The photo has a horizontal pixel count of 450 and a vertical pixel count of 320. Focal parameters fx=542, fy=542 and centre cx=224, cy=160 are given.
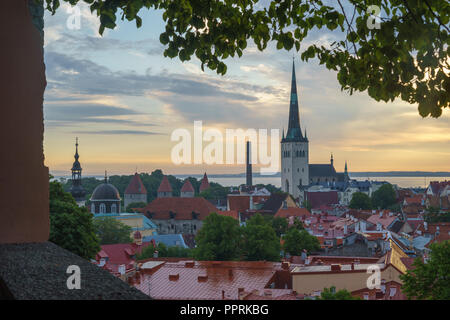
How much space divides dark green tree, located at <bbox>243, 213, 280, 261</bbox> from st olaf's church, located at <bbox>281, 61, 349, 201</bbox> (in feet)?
244

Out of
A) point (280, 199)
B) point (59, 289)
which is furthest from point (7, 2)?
point (280, 199)

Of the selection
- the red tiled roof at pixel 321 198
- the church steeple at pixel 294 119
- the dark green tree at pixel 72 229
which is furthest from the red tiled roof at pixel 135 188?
the dark green tree at pixel 72 229

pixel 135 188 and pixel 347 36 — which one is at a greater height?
pixel 347 36

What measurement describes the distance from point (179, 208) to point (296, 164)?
5561 cm

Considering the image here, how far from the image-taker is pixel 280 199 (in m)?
74.7

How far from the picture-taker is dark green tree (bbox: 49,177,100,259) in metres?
15.5

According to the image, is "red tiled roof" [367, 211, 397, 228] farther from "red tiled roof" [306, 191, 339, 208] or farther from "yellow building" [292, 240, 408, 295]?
"red tiled roof" [306, 191, 339, 208]

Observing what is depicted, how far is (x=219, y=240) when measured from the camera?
32438 mm

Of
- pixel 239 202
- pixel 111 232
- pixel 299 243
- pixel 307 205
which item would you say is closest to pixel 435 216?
pixel 299 243

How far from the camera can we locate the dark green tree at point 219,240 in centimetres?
3181

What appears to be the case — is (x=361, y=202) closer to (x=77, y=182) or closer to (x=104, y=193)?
(x=104, y=193)

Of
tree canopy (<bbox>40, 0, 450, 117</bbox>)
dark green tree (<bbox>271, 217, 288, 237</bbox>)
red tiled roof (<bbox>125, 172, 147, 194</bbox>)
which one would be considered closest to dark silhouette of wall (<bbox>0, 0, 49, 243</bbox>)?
tree canopy (<bbox>40, 0, 450, 117</bbox>)
